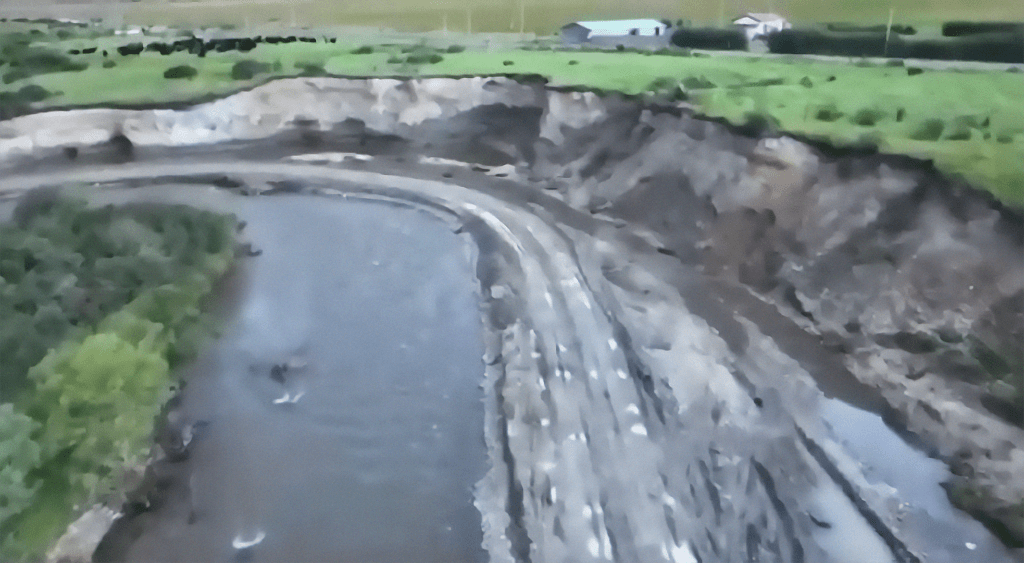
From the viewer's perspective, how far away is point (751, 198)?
3525 mm

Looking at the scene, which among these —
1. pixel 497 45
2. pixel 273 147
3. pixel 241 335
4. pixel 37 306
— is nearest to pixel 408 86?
pixel 497 45

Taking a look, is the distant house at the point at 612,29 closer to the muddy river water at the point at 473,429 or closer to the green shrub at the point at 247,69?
the muddy river water at the point at 473,429

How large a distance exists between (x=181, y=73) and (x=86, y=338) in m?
1.26

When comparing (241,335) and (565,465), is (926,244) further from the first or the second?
(241,335)

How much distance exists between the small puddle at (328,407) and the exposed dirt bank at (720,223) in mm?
288

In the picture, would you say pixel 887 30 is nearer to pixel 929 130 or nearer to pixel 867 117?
pixel 867 117

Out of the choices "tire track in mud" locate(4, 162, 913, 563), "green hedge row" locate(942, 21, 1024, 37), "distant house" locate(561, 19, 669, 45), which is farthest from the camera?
"distant house" locate(561, 19, 669, 45)

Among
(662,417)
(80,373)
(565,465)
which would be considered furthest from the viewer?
(662,417)

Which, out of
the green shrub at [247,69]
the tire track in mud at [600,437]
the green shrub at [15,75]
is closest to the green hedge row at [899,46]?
the tire track in mud at [600,437]

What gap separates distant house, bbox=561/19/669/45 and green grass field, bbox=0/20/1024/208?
132 millimetres

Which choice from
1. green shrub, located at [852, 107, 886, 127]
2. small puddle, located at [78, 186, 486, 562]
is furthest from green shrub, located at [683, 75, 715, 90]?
small puddle, located at [78, 186, 486, 562]

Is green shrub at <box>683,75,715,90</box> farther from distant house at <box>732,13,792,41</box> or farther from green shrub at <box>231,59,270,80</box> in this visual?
green shrub at <box>231,59,270,80</box>

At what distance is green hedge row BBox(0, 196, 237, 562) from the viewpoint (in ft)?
6.51

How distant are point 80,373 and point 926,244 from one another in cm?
300
